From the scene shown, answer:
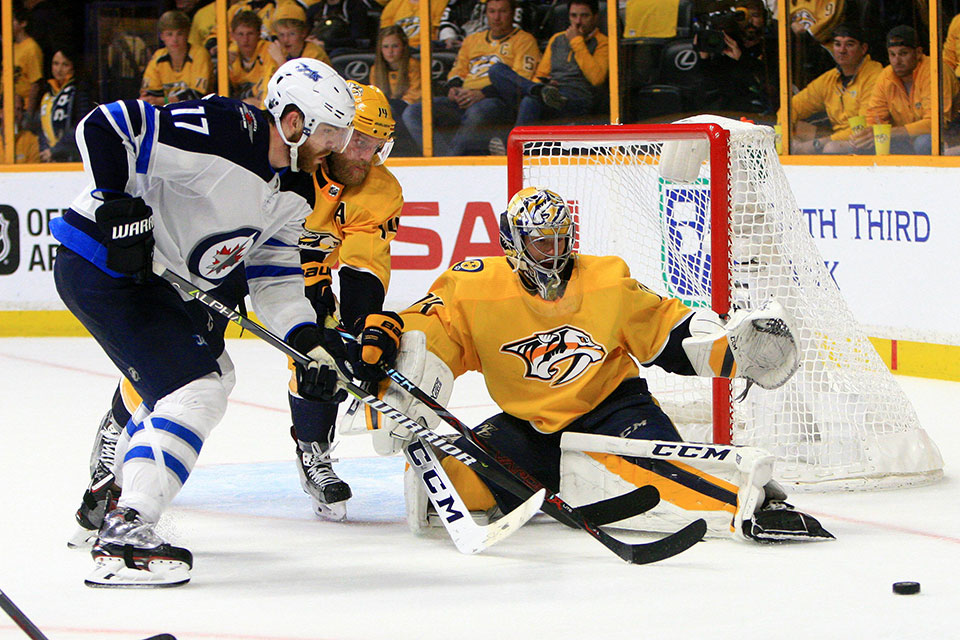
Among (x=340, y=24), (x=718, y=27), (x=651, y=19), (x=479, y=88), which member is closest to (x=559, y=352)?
(x=718, y=27)

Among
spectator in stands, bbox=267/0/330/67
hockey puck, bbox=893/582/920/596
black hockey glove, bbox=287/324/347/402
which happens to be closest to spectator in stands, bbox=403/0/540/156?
spectator in stands, bbox=267/0/330/67

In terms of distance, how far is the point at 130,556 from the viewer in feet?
9.36

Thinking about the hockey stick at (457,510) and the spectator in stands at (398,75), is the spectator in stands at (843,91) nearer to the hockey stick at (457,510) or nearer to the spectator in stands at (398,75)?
the spectator in stands at (398,75)

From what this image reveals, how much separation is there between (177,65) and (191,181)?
190 inches

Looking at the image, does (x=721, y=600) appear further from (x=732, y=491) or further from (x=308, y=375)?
(x=308, y=375)

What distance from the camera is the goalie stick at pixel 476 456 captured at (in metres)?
3.04

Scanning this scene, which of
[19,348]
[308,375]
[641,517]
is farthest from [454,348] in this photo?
[19,348]

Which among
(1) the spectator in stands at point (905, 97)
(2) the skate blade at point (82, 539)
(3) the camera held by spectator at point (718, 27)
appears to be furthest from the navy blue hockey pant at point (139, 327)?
(3) the camera held by spectator at point (718, 27)

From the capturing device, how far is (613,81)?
6.89 metres

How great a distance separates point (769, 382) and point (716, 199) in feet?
2.30

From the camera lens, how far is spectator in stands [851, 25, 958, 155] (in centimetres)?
576

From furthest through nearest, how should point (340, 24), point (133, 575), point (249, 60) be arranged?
point (249, 60) < point (340, 24) < point (133, 575)

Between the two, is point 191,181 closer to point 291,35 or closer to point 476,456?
point 476,456

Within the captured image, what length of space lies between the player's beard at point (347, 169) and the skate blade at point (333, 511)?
0.94 m
